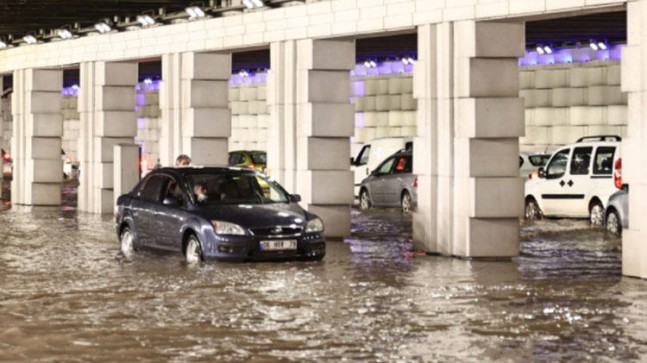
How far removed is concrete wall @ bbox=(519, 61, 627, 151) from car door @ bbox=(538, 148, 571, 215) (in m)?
7.74

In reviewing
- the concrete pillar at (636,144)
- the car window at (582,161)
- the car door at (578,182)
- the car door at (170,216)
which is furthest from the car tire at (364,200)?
the concrete pillar at (636,144)

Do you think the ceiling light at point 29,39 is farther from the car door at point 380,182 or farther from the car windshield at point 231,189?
the car windshield at point 231,189

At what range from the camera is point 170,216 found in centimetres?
2197

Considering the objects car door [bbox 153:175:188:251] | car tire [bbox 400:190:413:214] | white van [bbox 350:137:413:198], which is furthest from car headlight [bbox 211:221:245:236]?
white van [bbox 350:137:413:198]

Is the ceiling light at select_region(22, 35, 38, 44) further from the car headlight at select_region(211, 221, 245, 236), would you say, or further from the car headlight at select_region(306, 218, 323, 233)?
the car headlight at select_region(211, 221, 245, 236)

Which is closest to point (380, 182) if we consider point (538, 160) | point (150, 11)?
point (538, 160)

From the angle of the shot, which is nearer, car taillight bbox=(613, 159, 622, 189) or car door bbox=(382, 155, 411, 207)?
car taillight bbox=(613, 159, 622, 189)

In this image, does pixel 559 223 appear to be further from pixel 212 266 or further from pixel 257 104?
pixel 257 104

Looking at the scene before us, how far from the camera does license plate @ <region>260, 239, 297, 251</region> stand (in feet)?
68.1

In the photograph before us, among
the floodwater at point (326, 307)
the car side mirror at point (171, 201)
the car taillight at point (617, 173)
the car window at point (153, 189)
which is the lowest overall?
the floodwater at point (326, 307)

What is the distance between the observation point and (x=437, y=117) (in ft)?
77.1

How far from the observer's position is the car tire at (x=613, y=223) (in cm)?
2737

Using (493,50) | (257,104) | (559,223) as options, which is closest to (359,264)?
(493,50)

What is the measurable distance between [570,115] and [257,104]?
1717 centimetres
